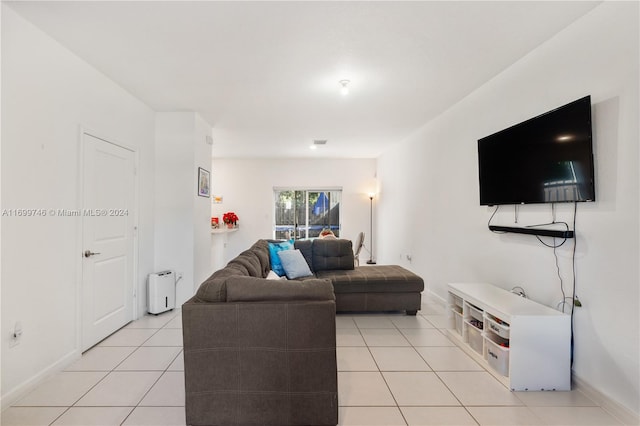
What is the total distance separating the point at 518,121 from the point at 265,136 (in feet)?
12.4

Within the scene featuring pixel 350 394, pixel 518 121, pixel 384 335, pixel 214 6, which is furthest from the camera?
pixel 384 335

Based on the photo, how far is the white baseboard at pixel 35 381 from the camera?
2.00 metres

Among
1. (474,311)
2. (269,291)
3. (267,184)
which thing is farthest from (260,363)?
(267,184)

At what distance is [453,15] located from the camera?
2.04 meters

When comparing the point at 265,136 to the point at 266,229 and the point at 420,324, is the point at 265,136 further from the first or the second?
the point at 420,324

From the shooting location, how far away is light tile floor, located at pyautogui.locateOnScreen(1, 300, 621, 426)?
1.89 metres

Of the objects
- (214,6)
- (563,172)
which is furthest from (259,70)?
(563,172)

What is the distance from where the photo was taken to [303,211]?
771 cm

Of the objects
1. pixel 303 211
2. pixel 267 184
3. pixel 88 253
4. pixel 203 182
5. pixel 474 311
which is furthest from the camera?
pixel 303 211

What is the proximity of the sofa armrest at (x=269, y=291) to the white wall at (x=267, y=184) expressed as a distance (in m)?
5.64

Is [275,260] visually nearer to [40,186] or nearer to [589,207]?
[40,186]

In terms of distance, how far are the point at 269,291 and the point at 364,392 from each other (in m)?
1.04

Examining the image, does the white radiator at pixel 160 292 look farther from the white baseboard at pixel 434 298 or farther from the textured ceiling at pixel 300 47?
the white baseboard at pixel 434 298

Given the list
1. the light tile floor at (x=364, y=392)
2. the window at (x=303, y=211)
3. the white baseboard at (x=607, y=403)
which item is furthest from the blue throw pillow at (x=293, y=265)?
the window at (x=303, y=211)
